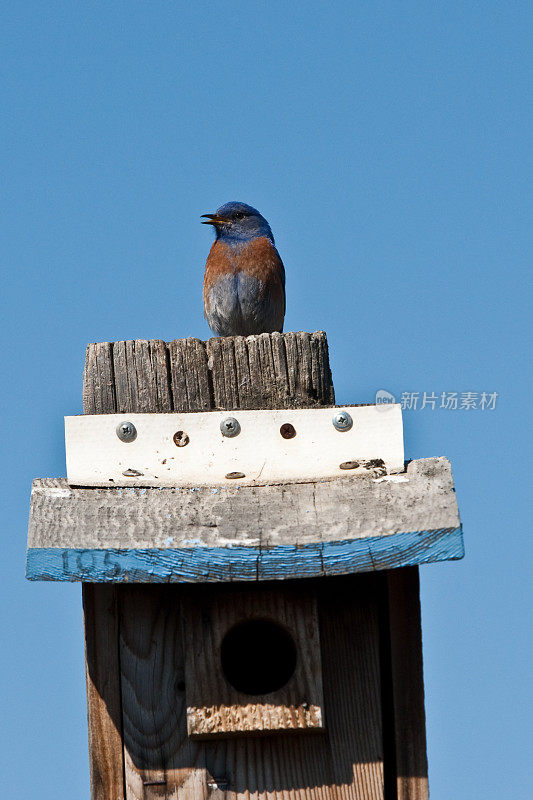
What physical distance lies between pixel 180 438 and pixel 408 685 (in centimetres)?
105

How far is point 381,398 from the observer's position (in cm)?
359

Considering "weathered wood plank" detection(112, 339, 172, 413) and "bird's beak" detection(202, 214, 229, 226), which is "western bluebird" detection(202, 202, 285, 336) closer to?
"bird's beak" detection(202, 214, 229, 226)

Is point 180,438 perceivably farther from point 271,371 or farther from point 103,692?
point 103,692

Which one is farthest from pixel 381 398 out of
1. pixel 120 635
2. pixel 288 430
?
pixel 120 635

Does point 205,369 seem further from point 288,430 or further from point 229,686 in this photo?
point 229,686

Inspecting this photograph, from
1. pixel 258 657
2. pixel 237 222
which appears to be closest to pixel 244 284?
pixel 237 222

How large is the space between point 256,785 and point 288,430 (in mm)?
1104

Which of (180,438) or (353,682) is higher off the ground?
(180,438)

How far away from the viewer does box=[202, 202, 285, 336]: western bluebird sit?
235 inches

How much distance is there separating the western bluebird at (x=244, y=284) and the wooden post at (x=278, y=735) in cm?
277

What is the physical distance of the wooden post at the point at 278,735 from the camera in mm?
3328

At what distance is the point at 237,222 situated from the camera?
6.57 m

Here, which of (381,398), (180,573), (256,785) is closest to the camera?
(180,573)

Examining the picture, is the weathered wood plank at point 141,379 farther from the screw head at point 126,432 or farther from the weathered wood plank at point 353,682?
the weathered wood plank at point 353,682
